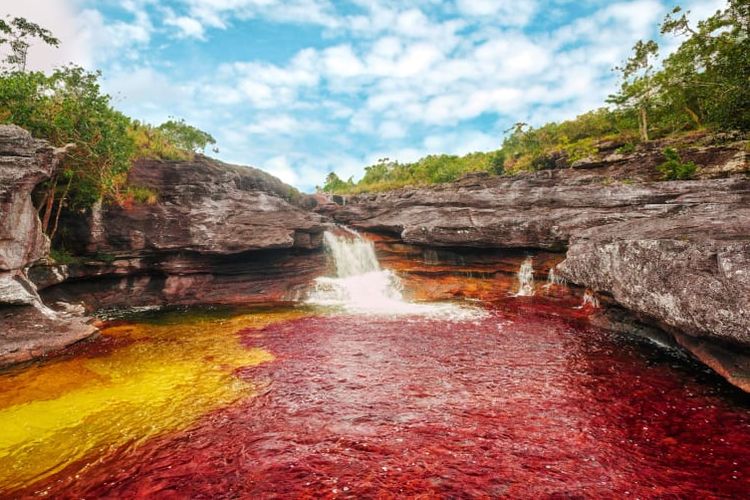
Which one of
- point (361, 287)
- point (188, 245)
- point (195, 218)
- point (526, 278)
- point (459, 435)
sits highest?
point (195, 218)

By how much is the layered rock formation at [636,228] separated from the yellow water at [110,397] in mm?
13153

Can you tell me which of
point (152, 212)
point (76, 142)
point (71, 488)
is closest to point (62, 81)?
point (76, 142)

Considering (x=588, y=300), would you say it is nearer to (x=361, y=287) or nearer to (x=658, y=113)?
(x=361, y=287)

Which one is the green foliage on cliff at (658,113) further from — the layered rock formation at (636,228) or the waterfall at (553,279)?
the waterfall at (553,279)

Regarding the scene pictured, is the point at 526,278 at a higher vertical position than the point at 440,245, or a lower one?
lower

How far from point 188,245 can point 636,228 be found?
25.9 m

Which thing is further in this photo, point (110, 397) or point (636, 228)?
point (636, 228)

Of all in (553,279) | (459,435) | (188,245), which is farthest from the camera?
(188,245)

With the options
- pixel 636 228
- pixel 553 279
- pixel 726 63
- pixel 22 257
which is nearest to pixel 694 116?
pixel 726 63

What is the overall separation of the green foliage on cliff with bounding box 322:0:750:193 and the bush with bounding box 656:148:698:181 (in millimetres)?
66

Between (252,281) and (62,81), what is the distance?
1726cm

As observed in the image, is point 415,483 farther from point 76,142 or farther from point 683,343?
point 76,142

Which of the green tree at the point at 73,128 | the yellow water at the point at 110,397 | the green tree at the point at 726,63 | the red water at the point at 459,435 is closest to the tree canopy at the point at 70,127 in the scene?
the green tree at the point at 73,128

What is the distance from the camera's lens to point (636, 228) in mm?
14852
